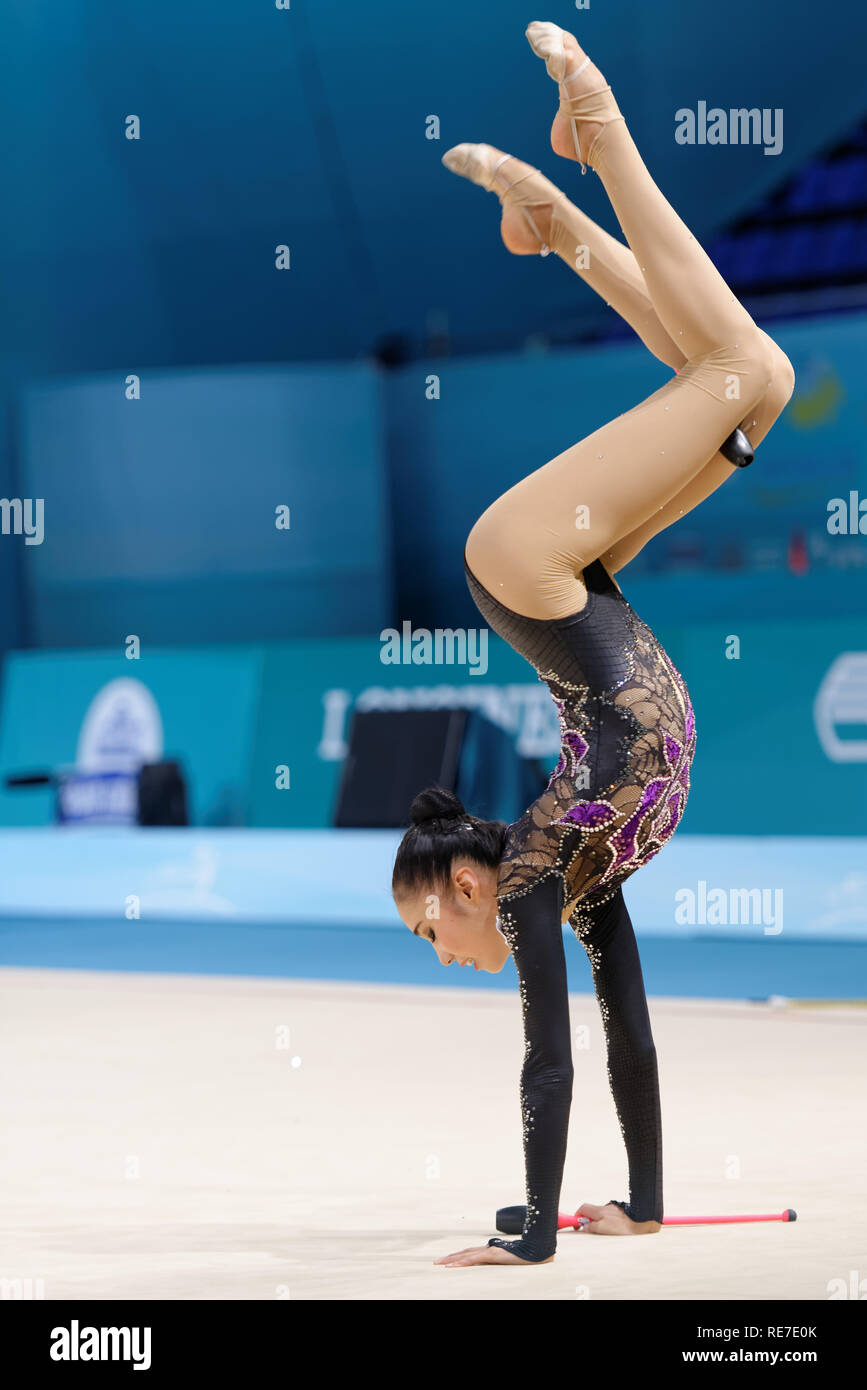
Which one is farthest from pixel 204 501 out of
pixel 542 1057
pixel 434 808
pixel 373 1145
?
pixel 542 1057

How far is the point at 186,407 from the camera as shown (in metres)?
10.6

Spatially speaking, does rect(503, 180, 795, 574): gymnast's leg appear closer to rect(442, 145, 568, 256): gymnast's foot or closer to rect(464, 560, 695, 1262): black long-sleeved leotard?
rect(442, 145, 568, 256): gymnast's foot

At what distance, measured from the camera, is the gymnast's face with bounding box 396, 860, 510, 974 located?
8.08 feet

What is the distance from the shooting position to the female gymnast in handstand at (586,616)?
7.55 feet

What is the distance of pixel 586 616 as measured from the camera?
2367 mm

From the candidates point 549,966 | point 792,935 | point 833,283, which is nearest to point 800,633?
point 792,935

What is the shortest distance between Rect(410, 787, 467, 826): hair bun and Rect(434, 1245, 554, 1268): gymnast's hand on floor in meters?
0.61

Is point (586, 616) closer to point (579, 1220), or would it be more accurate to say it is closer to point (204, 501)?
point (579, 1220)

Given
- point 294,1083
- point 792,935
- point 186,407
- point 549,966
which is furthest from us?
point 186,407

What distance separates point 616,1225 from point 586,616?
3.13ft

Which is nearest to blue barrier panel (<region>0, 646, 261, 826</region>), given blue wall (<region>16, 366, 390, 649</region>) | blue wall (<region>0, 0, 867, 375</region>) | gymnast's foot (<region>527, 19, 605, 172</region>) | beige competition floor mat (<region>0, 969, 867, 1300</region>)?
blue wall (<region>16, 366, 390, 649</region>)

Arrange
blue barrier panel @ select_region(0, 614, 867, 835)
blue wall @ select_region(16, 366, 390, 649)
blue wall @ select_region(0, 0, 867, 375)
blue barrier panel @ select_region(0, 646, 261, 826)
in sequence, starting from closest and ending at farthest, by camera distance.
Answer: blue barrier panel @ select_region(0, 614, 867, 835), blue barrier panel @ select_region(0, 646, 261, 826), blue wall @ select_region(0, 0, 867, 375), blue wall @ select_region(16, 366, 390, 649)

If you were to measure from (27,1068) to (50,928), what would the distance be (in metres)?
2.88

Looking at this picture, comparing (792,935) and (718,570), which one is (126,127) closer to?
(718,570)
